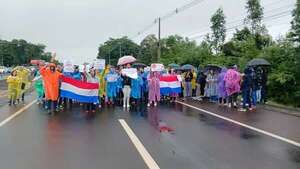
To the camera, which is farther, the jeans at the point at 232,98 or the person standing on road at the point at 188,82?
the person standing on road at the point at 188,82

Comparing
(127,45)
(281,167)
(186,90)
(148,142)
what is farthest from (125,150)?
(127,45)

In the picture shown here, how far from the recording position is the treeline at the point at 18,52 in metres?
145

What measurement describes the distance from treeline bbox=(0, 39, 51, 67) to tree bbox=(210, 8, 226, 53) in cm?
9044

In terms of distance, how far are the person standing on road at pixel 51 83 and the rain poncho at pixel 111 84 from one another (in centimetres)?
333

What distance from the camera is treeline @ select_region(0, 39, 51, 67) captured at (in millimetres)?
145250

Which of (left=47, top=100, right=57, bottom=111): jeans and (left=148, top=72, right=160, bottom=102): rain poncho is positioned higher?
(left=148, top=72, right=160, bottom=102): rain poncho

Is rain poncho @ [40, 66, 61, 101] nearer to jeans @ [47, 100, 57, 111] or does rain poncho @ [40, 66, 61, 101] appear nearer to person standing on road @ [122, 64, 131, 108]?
jeans @ [47, 100, 57, 111]

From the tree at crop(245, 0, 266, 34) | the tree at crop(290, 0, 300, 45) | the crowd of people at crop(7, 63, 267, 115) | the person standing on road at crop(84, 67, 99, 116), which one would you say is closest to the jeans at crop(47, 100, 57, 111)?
the crowd of people at crop(7, 63, 267, 115)

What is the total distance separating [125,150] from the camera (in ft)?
35.3

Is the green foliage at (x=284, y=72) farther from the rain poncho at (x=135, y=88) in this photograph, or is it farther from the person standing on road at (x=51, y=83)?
the person standing on road at (x=51, y=83)

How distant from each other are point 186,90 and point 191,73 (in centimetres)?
100

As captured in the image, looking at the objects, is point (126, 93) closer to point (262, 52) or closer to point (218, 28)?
point (262, 52)

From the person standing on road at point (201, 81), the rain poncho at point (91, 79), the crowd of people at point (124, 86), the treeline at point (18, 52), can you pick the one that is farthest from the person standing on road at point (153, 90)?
the treeline at point (18, 52)

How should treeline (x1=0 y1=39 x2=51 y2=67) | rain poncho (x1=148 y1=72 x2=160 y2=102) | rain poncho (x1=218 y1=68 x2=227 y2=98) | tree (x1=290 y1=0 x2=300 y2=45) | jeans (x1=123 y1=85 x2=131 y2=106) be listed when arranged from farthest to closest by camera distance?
treeline (x1=0 y1=39 x2=51 y2=67)
tree (x1=290 y1=0 x2=300 y2=45)
rain poncho (x1=218 y1=68 x2=227 y2=98)
rain poncho (x1=148 y1=72 x2=160 y2=102)
jeans (x1=123 y1=85 x2=131 y2=106)
